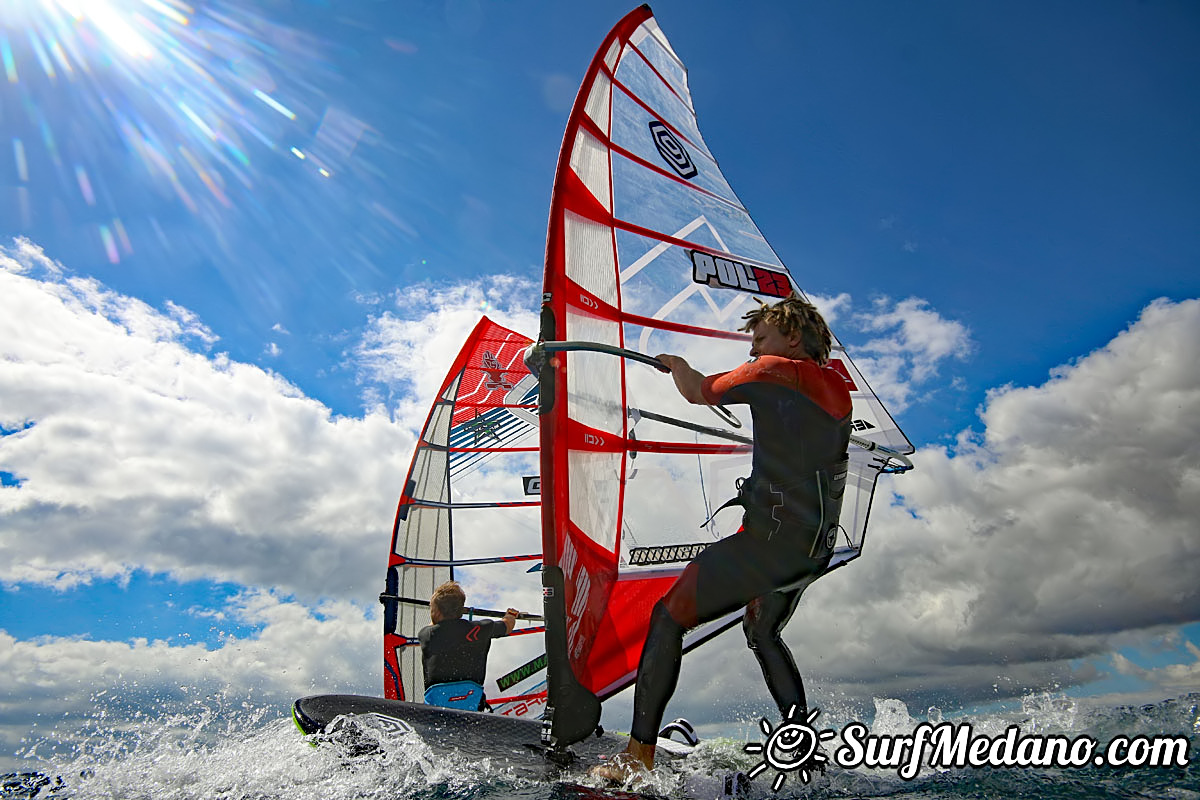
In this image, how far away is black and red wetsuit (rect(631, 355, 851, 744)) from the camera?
2959mm

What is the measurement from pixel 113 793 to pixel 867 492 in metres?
4.45

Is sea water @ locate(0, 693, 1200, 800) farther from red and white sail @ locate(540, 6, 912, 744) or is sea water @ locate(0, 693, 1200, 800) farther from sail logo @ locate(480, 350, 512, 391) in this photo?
sail logo @ locate(480, 350, 512, 391)

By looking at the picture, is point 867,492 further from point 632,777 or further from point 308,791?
point 308,791

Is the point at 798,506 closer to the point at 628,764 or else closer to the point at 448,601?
the point at 628,764

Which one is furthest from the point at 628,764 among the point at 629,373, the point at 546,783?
the point at 629,373

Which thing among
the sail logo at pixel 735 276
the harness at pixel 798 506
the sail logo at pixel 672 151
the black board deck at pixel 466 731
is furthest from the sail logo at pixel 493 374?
the harness at pixel 798 506

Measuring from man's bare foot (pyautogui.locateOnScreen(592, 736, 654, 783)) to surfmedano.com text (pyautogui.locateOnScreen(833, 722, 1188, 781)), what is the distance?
0.92 metres

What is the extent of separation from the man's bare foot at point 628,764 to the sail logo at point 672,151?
3955 millimetres

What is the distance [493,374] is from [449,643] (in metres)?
5.61

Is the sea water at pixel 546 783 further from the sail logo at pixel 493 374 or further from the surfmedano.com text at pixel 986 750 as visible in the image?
the sail logo at pixel 493 374

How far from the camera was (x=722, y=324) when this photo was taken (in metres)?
4.77

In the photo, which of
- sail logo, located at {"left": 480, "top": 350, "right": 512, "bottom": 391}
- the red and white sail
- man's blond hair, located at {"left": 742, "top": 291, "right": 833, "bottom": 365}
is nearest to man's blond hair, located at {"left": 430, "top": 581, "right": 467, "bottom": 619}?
the red and white sail

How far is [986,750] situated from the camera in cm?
298

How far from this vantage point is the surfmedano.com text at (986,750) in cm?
277
